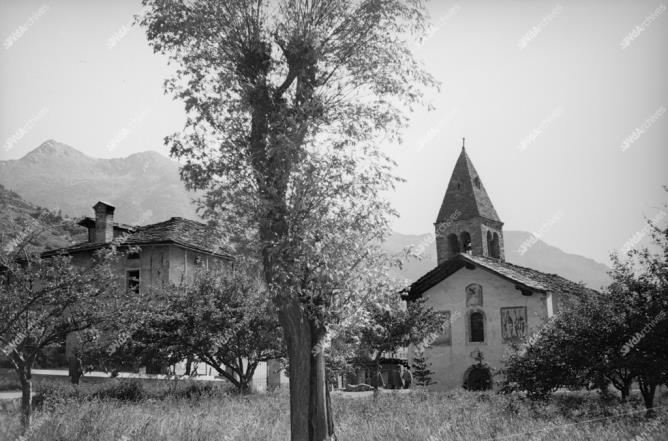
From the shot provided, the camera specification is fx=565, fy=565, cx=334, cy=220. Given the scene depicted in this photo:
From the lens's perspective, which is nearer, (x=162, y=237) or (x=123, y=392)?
(x=123, y=392)

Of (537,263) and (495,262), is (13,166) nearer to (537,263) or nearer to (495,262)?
(537,263)

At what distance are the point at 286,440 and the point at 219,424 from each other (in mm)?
1739

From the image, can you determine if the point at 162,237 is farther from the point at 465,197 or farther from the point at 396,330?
the point at 465,197

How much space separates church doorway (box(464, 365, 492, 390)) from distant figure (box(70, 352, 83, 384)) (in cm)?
1778

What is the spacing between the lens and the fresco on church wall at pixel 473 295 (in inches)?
1160

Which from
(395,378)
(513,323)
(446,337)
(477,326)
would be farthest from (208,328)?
(395,378)

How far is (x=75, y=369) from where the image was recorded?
2272 cm

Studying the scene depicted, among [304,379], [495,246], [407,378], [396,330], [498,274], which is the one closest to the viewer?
[304,379]

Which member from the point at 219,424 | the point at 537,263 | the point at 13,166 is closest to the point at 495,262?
the point at 219,424

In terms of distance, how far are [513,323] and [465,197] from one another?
12739mm

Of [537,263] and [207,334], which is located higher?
[537,263]

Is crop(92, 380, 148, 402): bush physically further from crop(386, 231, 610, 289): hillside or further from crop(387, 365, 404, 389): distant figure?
crop(386, 231, 610, 289): hillside

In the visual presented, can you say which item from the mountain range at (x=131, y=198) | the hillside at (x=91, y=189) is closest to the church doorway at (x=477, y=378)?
the mountain range at (x=131, y=198)

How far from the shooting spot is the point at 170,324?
19.5 meters
